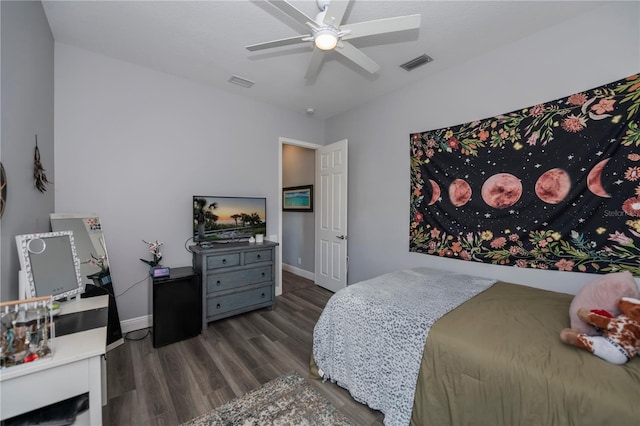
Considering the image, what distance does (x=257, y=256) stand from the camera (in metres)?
3.07

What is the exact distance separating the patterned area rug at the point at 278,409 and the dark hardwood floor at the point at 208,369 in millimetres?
69

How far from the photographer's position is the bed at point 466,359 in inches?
40.6

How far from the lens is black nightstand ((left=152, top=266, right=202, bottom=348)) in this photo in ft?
7.72

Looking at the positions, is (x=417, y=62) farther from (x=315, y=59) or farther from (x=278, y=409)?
(x=278, y=409)

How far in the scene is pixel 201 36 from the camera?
2.22m

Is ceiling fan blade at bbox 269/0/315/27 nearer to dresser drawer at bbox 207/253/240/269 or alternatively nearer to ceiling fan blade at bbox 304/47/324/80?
ceiling fan blade at bbox 304/47/324/80

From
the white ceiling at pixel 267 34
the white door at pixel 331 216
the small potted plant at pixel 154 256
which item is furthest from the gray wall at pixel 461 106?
the small potted plant at pixel 154 256

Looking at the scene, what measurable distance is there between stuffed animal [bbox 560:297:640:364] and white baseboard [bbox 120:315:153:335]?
3.38 meters

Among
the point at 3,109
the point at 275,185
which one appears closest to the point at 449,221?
the point at 275,185

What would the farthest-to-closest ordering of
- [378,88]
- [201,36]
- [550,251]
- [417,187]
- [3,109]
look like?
[378,88] < [417,187] < [201,36] < [550,251] < [3,109]

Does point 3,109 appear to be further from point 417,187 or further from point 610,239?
point 610,239

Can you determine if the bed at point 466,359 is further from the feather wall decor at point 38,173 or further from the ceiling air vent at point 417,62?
the feather wall decor at point 38,173

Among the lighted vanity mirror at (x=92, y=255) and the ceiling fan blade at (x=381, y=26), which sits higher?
the ceiling fan blade at (x=381, y=26)

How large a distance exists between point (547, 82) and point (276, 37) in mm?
2354
